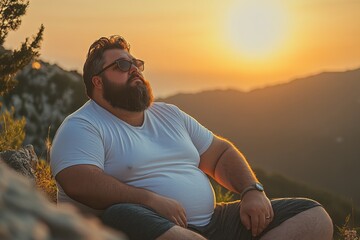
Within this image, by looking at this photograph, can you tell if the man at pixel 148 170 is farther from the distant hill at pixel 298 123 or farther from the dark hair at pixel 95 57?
the distant hill at pixel 298 123

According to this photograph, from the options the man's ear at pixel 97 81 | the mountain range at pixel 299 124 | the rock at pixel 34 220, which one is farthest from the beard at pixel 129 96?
the mountain range at pixel 299 124

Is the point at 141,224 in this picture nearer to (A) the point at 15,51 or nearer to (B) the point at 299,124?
(A) the point at 15,51

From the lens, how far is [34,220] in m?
0.85

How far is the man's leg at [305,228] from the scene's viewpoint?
453 centimetres

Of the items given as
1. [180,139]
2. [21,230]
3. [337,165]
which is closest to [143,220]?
[180,139]

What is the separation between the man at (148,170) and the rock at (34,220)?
→ 2994mm

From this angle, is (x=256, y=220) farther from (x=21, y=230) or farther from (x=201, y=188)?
(x=21, y=230)

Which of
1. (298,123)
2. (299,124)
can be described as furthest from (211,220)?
(298,123)

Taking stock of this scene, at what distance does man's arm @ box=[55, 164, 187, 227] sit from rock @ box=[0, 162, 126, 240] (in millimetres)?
3420

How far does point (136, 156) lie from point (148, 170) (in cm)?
12

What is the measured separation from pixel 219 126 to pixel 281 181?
58.3 metres

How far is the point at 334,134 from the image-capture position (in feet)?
283

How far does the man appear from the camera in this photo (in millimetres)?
4371

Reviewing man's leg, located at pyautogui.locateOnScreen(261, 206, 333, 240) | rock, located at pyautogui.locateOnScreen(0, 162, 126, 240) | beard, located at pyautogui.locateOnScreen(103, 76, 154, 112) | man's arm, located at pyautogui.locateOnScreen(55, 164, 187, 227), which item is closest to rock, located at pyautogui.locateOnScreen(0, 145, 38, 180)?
beard, located at pyautogui.locateOnScreen(103, 76, 154, 112)
